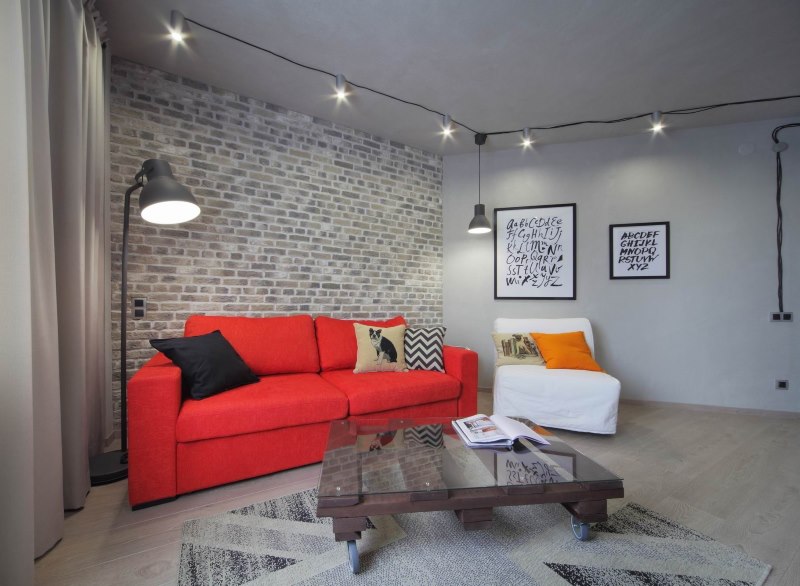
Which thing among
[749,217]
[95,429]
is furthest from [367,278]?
[749,217]

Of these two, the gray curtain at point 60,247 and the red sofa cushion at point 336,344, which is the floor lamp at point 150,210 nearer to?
the gray curtain at point 60,247

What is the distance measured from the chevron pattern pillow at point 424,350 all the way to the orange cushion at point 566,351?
967 millimetres

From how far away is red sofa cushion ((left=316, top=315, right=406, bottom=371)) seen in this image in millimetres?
2914

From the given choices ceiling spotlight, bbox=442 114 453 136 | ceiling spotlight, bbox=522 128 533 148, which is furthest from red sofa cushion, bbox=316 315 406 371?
ceiling spotlight, bbox=522 128 533 148

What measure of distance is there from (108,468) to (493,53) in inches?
137

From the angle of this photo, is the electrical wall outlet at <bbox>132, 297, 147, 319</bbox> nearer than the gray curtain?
No

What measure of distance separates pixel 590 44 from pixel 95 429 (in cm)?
393

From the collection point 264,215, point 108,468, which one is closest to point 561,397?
point 264,215

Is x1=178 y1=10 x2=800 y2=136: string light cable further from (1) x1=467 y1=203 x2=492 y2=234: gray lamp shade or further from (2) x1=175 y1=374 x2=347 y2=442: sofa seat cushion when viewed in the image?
(2) x1=175 y1=374 x2=347 y2=442: sofa seat cushion

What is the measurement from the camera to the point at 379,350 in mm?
2850

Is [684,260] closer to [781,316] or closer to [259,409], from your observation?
[781,316]

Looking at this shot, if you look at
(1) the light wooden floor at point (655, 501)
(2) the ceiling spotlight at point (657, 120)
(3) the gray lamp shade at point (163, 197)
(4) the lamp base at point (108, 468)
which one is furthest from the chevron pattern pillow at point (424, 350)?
(2) the ceiling spotlight at point (657, 120)

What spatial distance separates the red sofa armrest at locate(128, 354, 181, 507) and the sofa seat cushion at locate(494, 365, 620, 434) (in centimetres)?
225

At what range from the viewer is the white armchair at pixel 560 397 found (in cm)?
269
